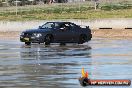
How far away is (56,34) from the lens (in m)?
38.5

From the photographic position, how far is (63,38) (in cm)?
3869

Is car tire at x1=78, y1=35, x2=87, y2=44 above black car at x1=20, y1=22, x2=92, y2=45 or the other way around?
the other way around

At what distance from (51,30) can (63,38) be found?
878mm

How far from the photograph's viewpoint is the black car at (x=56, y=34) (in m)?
37.7

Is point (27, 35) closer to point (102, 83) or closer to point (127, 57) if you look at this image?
point (127, 57)

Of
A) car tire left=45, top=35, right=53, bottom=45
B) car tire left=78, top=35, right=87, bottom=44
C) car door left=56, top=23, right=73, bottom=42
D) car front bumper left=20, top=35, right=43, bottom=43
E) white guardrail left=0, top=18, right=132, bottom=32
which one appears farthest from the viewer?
white guardrail left=0, top=18, right=132, bottom=32

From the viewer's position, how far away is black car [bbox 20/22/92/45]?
37719 mm

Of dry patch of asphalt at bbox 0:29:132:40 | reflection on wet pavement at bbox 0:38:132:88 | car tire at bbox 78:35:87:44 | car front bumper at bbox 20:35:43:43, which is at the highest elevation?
reflection on wet pavement at bbox 0:38:132:88

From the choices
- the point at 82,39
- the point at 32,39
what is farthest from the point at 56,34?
the point at 82,39

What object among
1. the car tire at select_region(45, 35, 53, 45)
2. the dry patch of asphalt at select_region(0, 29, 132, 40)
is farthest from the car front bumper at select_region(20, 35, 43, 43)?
the dry patch of asphalt at select_region(0, 29, 132, 40)

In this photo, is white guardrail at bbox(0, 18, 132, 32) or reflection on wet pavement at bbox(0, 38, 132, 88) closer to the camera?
reflection on wet pavement at bbox(0, 38, 132, 88)

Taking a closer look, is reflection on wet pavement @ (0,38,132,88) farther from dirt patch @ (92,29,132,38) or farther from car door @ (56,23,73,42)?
dirt patch @ (92,29,132,38)

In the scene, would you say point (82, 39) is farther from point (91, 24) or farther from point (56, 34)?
point (91, 24)

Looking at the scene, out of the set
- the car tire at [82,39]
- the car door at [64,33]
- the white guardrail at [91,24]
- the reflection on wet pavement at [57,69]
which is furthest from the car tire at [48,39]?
the white guardrail at [91,24]
